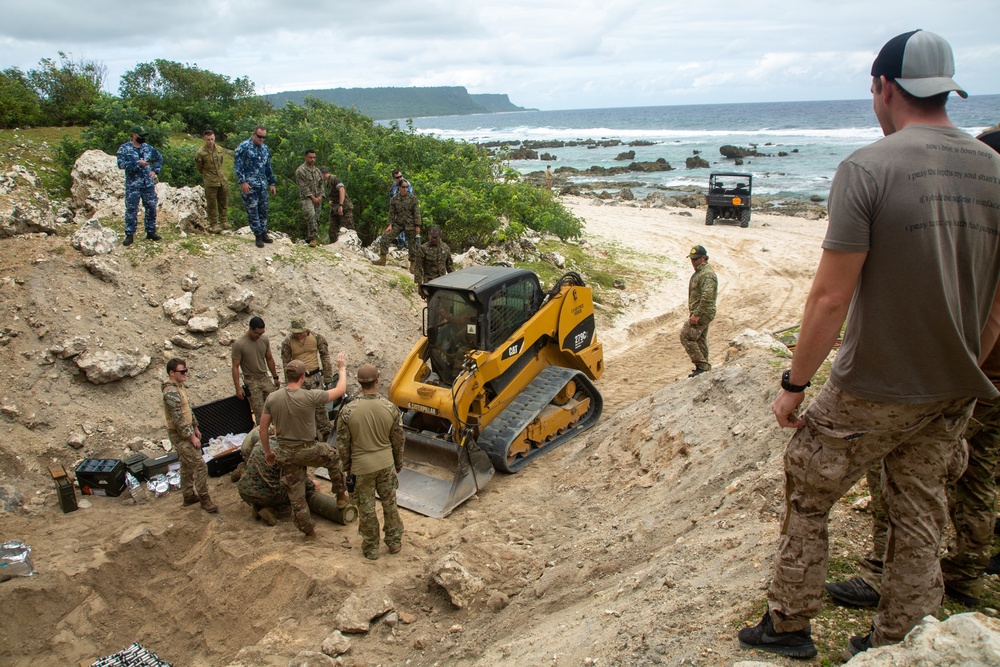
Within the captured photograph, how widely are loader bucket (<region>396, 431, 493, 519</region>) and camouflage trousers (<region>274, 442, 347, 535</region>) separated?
42.8 inches

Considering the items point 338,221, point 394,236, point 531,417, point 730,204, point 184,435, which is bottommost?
point 531,417

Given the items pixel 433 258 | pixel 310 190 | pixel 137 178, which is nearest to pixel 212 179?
pixel 137 178

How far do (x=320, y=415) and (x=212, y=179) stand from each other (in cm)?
515

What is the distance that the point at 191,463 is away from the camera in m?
6.93

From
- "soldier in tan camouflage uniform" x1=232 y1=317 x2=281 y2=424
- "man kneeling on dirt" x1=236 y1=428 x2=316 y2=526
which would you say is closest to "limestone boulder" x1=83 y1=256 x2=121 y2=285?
"soldier in tan camouflage uniform" x1=232 y1=317 x2=281 y2=424

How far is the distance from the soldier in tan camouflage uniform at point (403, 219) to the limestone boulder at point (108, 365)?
480 cm

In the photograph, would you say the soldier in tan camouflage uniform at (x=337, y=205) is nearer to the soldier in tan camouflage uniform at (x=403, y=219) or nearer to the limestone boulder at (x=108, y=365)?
the soldier in tan camouflage uniform at (x=403, y=219)

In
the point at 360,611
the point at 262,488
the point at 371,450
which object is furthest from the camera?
the point at 262,488

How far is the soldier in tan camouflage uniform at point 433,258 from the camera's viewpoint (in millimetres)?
11367

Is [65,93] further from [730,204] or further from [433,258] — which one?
[730,204]

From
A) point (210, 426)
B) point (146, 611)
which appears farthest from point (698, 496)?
point (210, 426)

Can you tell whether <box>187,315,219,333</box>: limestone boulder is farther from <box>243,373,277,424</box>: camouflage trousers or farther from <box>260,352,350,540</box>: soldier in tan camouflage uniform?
<box>260,352,350,540</box>: soldier in tan camouflage uniform

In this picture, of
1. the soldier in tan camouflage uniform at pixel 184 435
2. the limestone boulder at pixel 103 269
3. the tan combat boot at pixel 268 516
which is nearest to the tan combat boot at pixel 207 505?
the soldier in tan camouflage uniform at pixel 184 435

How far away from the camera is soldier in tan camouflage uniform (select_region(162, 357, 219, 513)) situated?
679 centimetres
